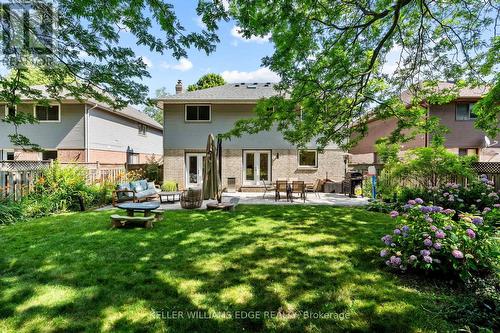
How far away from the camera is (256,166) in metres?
15.9

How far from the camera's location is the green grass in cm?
281

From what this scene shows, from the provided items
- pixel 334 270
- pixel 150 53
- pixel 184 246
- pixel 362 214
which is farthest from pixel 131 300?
pixel 362 214

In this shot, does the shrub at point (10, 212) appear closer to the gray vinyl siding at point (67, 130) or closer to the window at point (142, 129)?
the gray vinyl siding at point (67, 130)

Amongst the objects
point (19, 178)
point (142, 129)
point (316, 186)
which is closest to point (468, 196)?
point (316, 186)

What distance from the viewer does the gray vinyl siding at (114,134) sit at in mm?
16750

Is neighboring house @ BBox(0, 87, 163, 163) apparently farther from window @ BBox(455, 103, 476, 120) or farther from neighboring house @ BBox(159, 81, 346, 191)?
window @ BBox(455, 103, 476, 120)

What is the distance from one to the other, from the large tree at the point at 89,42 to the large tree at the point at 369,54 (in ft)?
4.83

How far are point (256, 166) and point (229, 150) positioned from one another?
1998mm

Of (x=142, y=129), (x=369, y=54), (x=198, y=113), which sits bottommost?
(x=369, y=54)

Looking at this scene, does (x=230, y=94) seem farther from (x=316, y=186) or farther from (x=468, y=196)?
(x=468, y=196)

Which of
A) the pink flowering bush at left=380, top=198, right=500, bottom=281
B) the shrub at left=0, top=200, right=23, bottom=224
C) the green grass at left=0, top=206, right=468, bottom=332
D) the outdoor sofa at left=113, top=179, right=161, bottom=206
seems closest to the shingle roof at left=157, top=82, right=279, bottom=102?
the outdoor sofa at left=113, top=179, right=161, bottom=206

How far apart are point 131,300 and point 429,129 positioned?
9540 mm

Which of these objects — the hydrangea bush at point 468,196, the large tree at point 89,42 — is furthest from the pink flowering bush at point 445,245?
the large tree at point 89,42

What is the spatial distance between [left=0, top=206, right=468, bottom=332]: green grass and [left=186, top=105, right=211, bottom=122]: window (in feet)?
33.8
